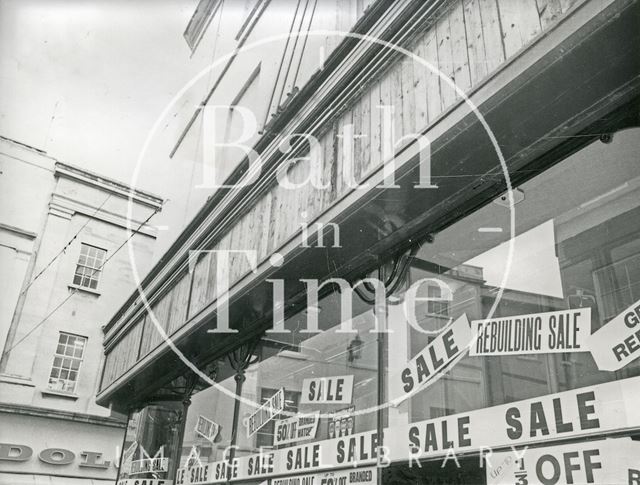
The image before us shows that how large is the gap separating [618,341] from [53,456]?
1277 centimetres

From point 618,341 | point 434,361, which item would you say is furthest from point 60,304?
point 618,341

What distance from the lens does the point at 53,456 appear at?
11.9 meters

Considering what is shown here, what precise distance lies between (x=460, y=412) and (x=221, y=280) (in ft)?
10.5

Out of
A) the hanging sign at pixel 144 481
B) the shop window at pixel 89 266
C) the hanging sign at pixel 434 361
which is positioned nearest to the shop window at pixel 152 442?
the hanging sign at pixel 144 481

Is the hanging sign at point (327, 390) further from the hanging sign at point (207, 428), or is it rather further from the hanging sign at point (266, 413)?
→ the hanging sign at point (207, 428)

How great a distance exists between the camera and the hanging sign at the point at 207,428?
5.69m

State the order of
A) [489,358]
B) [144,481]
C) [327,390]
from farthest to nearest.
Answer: [144,481]
[327,390]
[489,358]

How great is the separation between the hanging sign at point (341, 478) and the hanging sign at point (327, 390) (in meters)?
0.50

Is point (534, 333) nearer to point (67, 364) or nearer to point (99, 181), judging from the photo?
point (99, 181)

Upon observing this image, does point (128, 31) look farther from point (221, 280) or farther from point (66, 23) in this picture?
point (221, 280)

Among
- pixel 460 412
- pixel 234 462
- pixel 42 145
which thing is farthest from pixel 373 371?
pixel 42 145

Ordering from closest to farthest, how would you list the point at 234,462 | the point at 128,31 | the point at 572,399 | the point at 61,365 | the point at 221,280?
the point at 572,399, the point at 234,462, the point at 221,280, the point at 128,31, the point at 61,365

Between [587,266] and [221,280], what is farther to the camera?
[221,280]

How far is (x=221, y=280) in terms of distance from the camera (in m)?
5.61
